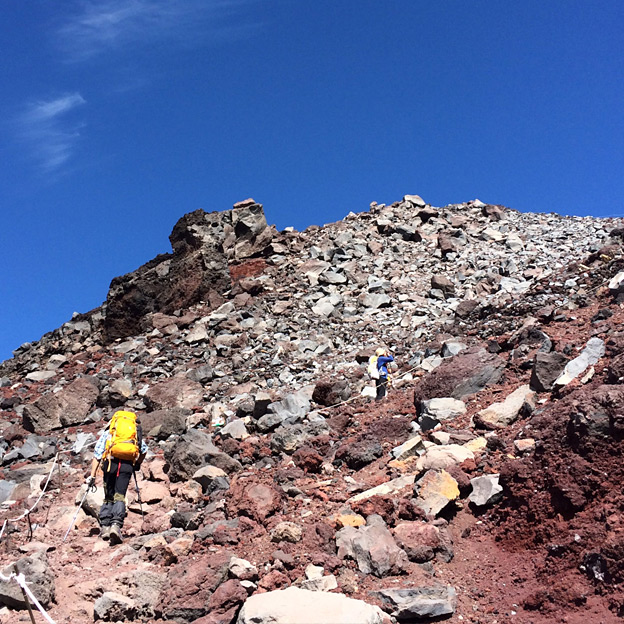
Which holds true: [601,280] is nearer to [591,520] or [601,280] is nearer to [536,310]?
[536,310]

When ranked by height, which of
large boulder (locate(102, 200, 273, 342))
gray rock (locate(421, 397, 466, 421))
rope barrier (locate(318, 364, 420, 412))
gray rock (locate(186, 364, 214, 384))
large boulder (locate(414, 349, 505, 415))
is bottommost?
gray rock (locate(421, 397, 466, 421))

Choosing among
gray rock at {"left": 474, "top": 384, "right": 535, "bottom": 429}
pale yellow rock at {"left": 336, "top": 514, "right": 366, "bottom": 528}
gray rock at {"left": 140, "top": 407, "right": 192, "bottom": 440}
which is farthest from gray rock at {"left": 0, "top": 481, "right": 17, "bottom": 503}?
gray rock at {"left": 474, "top": 384, "right": 535, "bottom": 429}

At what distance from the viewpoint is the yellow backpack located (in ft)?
24.2

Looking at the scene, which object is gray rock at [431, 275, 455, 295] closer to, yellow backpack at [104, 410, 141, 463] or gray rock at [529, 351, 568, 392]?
gray rock at [529, 351, 568, 392]

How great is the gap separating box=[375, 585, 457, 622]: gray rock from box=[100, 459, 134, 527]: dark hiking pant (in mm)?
3839

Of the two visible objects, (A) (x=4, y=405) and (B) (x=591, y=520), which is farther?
(A) (x=4, y=405)

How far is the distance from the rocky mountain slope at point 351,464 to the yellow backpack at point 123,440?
3.11 feet

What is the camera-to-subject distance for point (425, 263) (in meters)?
24.0

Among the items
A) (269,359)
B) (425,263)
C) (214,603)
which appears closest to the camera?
(214,603)

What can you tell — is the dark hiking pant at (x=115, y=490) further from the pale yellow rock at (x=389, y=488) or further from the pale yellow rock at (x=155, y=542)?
the pale yellow rock at (x=389, y=488)

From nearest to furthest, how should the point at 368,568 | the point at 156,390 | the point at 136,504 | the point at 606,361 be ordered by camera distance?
the point at 368,568, the point at 606,361, the point at 136,504, the point at 156,390

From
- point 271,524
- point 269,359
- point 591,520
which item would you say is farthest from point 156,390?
point 591,520

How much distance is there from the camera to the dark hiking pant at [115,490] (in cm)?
715

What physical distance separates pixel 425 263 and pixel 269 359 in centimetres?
930
